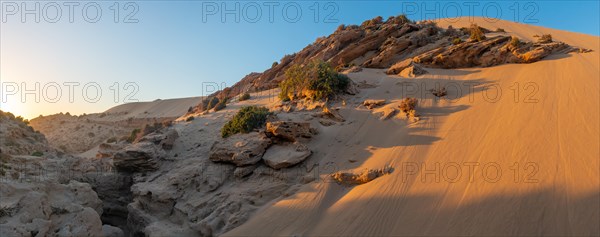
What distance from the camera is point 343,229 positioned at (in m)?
7.12

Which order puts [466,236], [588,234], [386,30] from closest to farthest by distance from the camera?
[588,234]
[466,236]
[386,30]

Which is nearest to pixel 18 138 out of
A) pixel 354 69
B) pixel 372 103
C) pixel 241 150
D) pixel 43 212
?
pixel 43 212

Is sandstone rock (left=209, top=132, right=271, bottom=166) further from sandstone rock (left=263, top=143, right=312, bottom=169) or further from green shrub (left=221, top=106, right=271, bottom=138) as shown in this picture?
green shrub (left=221, top=106, right=271, bottom=138)

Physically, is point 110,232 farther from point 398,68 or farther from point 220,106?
point 398,68

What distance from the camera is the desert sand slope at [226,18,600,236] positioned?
6.62 meters

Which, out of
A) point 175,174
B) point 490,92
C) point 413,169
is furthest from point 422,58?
point 175,174

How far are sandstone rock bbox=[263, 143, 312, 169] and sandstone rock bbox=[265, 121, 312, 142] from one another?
0.29 meters

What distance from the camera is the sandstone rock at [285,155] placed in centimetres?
976

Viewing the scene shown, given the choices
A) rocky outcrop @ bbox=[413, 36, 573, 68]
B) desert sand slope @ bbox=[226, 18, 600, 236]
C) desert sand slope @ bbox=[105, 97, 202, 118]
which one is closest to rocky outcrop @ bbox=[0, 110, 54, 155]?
desert sand slope @ bbox=[226, 18, 600, 236]

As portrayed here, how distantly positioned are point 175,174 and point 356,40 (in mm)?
14379

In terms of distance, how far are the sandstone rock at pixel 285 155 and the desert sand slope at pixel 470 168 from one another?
491mm

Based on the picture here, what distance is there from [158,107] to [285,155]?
53236mm

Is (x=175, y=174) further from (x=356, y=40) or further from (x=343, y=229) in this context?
(x=356, y=40)

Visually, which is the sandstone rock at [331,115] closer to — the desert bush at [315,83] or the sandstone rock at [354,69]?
the desert bush at [315,83]
